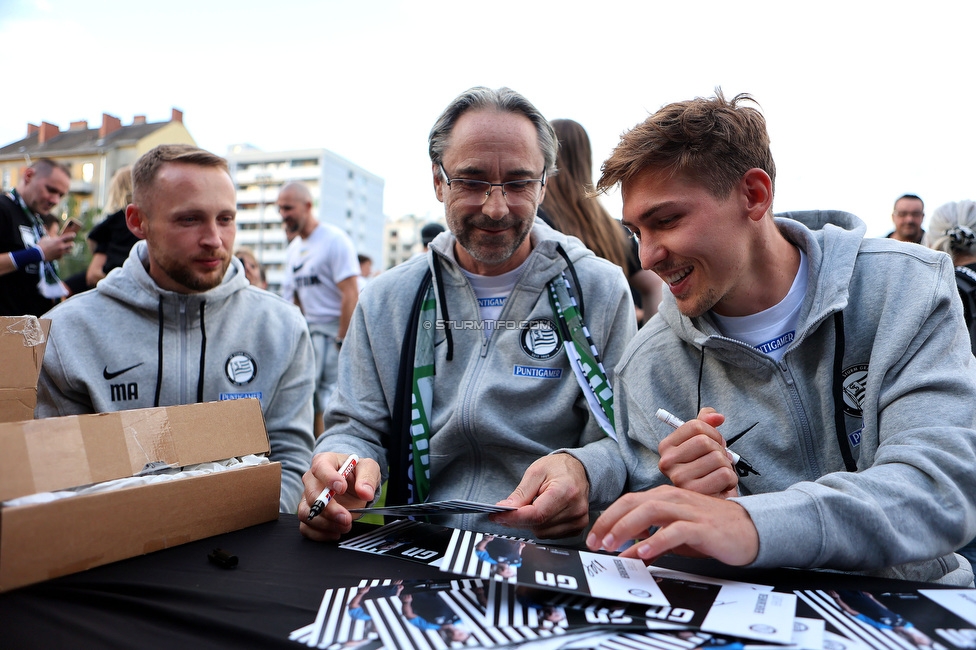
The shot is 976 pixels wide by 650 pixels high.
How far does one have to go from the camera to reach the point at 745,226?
5.57 ft

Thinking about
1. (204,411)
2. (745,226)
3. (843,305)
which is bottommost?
(204,411)

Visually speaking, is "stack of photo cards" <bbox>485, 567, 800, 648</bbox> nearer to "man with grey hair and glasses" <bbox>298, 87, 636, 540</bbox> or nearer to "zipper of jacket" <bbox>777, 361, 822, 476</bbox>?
"zipper of jacket" <bbox>777, 361, 822, 476</bbox>

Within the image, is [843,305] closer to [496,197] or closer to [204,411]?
Result: [496,197]

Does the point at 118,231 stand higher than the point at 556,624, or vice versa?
the point at 118,231

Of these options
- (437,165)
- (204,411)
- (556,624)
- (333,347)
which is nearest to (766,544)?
(556,624)

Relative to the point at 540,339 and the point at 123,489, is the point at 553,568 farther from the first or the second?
the point at 540,339

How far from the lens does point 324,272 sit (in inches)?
226

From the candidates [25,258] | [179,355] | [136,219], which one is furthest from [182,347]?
[25,258]

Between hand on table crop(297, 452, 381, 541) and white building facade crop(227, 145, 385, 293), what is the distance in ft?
228

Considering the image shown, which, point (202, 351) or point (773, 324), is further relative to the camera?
point (202, 351)

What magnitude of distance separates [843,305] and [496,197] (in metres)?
1.08

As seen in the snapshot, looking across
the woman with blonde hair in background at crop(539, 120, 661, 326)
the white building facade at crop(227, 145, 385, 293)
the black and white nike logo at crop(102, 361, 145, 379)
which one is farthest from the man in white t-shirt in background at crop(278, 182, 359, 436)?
the white building facade at crop(227, 145, 385, 293)

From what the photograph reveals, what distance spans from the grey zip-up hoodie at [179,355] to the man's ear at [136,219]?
0.06m

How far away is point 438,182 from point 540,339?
70 centimetres
